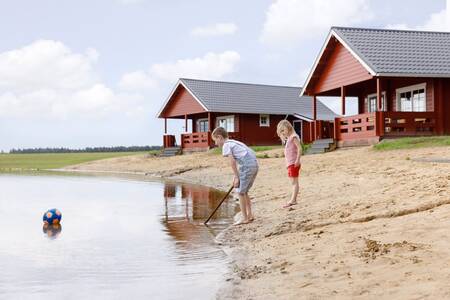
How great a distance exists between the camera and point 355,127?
24.5 metres

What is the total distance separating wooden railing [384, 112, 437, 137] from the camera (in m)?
22.7

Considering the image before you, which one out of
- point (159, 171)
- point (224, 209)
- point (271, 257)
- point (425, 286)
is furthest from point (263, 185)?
point (159, 171)

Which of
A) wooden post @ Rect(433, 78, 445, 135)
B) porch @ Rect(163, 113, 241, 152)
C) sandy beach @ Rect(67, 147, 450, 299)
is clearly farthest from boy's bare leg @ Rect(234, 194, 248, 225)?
porch @ Rect(163, 113, 241, 152)

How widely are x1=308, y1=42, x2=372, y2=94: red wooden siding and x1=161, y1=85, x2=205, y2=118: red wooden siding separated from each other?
464 inches

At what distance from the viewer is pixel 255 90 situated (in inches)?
1661

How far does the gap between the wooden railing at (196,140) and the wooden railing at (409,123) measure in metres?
14.8

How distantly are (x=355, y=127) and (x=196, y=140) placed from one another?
50.7 feet

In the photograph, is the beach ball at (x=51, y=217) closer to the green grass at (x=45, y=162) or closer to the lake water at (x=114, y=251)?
the lake water at (x=114, y=251)

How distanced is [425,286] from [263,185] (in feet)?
35.3

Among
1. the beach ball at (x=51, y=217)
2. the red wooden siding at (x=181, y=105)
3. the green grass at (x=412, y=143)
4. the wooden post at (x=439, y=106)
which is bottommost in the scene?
the beach ball at (x=51, y=217)

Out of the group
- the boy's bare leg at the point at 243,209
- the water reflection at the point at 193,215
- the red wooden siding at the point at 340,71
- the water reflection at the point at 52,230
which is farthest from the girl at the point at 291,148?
the red wooden siding at the point at 340,71

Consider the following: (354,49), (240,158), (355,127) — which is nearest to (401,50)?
(354,49)

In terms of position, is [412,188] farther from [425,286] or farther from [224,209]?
[425,286]

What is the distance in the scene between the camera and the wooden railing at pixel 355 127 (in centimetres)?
2300
